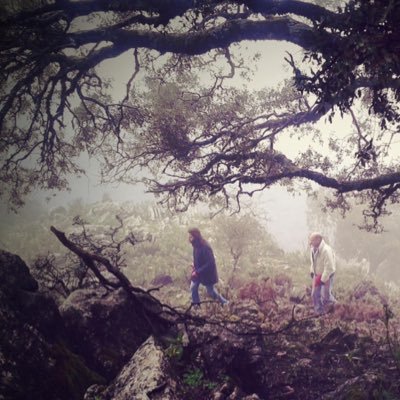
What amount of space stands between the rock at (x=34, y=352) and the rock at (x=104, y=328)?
0.27 meters

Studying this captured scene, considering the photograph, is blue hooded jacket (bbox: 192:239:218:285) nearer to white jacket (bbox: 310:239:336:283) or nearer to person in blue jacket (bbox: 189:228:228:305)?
person in blue jacket (bbox: 189:228:228:305)

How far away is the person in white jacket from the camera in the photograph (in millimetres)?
9492

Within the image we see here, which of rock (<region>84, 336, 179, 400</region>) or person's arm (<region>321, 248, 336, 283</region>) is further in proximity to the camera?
person's arm (<region>321, 248, 336, 283</region>)

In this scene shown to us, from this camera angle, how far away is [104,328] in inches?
211

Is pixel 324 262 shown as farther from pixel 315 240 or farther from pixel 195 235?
pixel 195 235

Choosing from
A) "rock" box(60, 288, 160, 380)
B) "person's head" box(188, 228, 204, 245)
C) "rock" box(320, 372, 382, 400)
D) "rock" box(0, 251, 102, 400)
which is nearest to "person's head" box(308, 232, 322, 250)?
"person's head" box(188, 228, 204, 245)

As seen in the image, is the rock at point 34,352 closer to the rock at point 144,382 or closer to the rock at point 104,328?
the rock at point 104,328

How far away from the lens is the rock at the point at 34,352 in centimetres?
398

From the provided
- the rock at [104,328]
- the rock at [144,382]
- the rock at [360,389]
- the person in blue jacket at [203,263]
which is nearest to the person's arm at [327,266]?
the person in blue jacket at [203,263]

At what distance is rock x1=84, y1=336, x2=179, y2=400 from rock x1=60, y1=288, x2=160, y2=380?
0.79m

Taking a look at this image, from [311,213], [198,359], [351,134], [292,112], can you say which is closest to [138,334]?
[198,359]

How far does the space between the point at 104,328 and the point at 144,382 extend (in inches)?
73.9

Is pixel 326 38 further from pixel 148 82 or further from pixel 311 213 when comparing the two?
pixel 311 213

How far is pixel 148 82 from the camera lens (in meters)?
12.1
